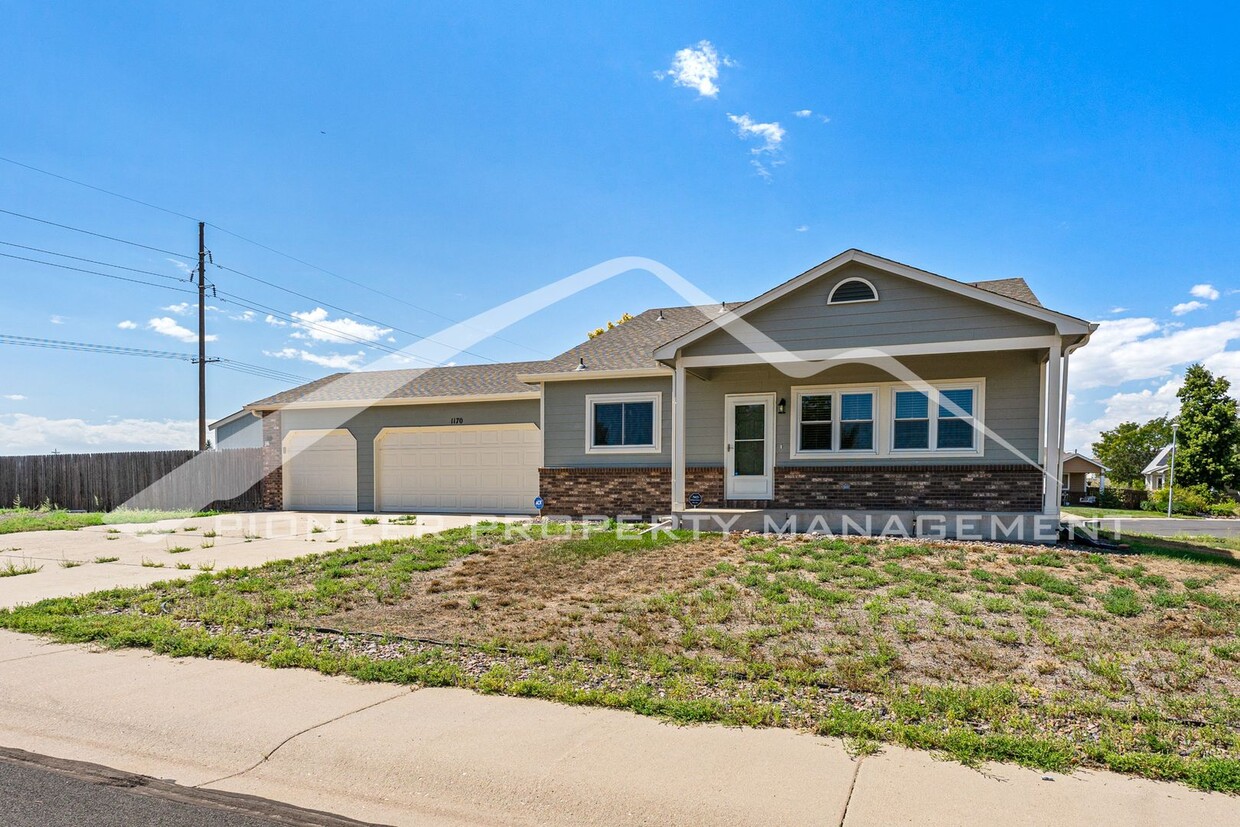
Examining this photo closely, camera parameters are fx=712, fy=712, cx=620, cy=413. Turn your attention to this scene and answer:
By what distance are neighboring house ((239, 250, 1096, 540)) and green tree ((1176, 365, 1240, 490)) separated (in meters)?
29.9

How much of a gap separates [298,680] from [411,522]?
9834 millimetres

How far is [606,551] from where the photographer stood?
397 inches

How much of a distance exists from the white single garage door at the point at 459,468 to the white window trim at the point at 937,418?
26.9 feet

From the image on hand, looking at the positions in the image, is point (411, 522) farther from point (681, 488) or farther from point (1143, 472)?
point (1143, 472)

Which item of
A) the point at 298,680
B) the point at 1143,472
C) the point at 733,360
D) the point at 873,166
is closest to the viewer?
the point at 298,680

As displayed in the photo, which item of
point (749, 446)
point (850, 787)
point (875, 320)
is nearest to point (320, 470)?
point (749, 446)

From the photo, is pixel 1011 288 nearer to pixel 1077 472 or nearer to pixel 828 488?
pixel 828 488

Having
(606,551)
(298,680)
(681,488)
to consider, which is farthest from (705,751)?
(681,488)

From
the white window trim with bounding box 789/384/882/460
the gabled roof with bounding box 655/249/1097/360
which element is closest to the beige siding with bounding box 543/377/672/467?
the gabled roof with bounding box 655/249/1097/360

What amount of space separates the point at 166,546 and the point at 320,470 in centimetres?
784

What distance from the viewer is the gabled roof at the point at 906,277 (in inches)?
428

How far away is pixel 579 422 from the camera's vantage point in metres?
15.5

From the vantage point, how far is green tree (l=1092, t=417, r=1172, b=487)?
5419 cm

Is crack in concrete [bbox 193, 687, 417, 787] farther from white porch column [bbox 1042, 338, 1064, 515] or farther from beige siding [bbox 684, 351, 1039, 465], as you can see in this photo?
white porch column [bbox 1042, 338, 1064, 515]
